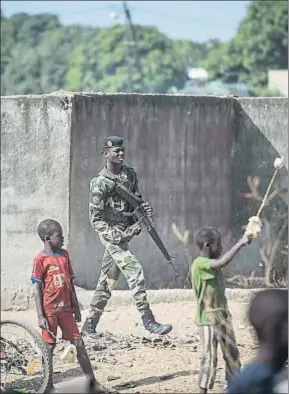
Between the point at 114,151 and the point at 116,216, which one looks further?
the point at 116,216

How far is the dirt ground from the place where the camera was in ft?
21.2

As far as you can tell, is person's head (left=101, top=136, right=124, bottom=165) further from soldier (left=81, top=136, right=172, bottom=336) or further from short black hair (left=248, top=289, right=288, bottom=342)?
short black hair (left=248, top=289, right=288, bottom=342)

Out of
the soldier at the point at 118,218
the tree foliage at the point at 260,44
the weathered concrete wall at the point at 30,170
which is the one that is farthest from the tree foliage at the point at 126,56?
the soldier at the point at 118,218

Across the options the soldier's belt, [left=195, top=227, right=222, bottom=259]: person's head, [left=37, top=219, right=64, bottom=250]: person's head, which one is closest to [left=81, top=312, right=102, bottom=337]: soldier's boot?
the soldier's belt

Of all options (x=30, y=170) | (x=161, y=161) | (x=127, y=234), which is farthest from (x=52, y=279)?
(x=161, y=161)

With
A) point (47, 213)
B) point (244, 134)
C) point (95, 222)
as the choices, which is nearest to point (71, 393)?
point (95, 222)

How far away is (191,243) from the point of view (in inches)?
366

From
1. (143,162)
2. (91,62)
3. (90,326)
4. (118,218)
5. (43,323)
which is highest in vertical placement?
(91,62)

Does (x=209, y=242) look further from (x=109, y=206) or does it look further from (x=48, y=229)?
(x=109, y=206)

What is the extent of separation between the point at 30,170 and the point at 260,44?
4053 centimetres

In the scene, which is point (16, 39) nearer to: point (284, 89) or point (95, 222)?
point (284, 89)

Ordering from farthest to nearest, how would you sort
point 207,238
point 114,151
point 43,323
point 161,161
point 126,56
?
point 126,56 → point 161,161 → point 114,151 → point 43,323 → point 207,238

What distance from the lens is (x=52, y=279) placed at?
611 centimetres

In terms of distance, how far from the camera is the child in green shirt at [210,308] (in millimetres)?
5559
